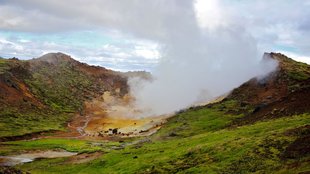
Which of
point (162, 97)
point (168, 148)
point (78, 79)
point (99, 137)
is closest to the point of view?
point (168, 148)

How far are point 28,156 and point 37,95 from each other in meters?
81.6

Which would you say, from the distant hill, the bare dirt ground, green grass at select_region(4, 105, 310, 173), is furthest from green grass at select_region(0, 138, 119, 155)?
the bare dirt ground

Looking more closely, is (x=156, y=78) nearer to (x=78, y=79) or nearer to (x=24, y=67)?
(x=78, y=79)

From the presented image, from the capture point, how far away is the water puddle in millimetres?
77412

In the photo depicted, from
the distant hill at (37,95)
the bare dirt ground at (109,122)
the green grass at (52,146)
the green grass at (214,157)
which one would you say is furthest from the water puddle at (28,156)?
the distant hill at (37,95)

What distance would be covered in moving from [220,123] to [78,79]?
12439 cm

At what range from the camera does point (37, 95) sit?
163 metres

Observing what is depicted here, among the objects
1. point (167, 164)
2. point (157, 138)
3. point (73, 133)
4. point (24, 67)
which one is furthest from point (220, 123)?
point (24, 67)

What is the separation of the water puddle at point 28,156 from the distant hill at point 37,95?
2583cm

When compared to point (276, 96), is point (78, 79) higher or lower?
higher

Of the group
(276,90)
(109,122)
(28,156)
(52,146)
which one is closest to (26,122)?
(109,122)

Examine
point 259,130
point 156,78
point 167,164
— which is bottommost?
point 167,164

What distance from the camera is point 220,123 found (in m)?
85.8

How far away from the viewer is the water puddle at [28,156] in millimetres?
77412
